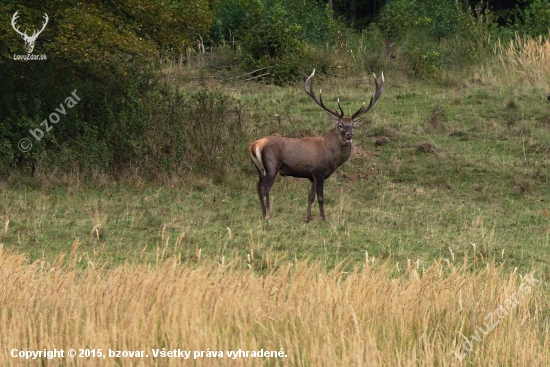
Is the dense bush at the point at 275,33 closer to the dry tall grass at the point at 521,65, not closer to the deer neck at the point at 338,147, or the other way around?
the dry tall grass at the point at 521,65

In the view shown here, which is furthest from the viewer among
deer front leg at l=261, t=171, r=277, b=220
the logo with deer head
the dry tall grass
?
the dry tall grass

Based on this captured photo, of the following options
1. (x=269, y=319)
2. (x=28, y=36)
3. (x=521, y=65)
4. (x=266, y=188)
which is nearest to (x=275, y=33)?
(x=521, y=65)

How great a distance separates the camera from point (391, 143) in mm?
17531

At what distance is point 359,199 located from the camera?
15000 mm

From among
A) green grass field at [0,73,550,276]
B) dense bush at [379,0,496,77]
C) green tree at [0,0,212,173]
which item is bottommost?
green grass field at [0,73,550,276]

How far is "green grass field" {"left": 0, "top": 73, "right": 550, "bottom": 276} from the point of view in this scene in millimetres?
11852

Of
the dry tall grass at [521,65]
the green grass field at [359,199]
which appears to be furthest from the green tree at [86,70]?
the dry tall grass at [521,65]

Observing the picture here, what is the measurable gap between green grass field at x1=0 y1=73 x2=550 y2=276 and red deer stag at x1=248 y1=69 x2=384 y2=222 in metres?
0.42

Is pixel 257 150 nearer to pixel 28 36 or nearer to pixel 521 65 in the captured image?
pixel 28 36

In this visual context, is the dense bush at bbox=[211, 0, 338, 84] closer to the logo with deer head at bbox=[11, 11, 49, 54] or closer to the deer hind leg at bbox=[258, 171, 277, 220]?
the logo with deer head at bbox=[11, 11, 49, 54]

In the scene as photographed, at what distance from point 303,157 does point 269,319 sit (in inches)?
241

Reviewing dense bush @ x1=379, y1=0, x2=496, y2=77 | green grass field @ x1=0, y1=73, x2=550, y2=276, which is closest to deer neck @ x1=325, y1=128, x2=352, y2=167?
green grass field @ x1=0, y1=73, x2=550, y2=276

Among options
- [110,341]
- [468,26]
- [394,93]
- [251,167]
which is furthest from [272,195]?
[468,26]

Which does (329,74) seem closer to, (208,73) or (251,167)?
(208,73)
